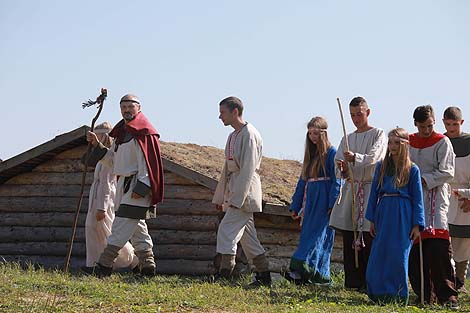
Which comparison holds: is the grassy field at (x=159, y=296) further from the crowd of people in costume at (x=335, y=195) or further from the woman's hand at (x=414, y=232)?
the woman's hand at (x=414, y=232)

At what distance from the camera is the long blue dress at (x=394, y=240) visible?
8477 millimetres

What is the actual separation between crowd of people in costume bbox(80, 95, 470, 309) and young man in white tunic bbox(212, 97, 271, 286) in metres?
0.01

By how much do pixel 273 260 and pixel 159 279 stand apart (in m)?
2.26

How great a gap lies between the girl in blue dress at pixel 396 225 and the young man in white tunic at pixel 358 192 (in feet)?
2.81

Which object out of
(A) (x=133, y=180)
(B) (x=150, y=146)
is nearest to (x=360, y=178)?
(B) (x=150, y=146)

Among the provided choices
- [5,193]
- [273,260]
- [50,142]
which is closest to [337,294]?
[273,260]

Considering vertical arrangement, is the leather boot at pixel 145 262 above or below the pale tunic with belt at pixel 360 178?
below

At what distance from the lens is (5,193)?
1409 cm

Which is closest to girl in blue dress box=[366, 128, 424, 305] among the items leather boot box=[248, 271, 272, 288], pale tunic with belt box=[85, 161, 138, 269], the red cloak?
leather boot box=[248, 271, 272, 288]


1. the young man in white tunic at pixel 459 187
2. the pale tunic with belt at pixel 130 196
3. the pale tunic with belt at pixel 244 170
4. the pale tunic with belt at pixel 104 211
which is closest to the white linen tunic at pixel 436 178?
the young man in white tunic at pixel 459 187

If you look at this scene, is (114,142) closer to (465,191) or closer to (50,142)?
(50,142)

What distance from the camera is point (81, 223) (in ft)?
43.6

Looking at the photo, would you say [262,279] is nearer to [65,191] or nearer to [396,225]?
[396,225]

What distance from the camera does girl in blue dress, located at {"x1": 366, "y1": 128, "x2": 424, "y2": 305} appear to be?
848 centimetres
